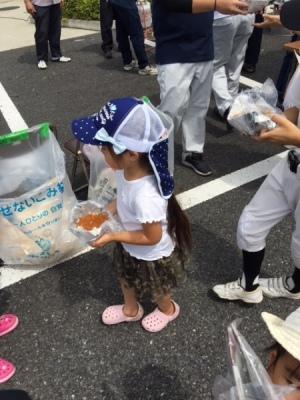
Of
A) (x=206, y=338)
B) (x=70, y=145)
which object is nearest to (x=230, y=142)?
(x=70, y=145)

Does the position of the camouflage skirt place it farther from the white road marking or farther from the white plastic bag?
the white road marking

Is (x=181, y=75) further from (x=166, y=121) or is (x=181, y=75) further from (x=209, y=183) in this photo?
(x=166, y=121)

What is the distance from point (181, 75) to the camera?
3328 millimetres

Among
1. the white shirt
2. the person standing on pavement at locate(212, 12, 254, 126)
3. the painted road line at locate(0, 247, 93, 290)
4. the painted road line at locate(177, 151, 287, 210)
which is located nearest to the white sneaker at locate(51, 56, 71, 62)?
the person standing on pavement at locate(212, 12, 254, 126)

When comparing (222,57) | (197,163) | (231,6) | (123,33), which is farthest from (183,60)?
(123,33)

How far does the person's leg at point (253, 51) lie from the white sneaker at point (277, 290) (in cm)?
412

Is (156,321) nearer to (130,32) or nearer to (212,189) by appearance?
(212,189)

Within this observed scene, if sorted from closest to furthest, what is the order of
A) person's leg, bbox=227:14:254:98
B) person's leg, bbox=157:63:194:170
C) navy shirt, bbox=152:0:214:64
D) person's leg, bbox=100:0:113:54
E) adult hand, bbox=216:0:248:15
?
adult hand, bbox=216:0:248:15 < navy shirt, bbox=152:0:214:64 < person's leg, bbox=157:63:194:170 < person's leg, bbox=227:14:254:98 < person's leg, bbox=100:0:113:54

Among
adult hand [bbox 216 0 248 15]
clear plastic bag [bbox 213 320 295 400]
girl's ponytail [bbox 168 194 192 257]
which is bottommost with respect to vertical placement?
girl's ponytail [bbox 168 194 192 257]

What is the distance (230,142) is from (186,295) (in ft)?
6.91

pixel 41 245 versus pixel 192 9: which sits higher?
pixel 192 9

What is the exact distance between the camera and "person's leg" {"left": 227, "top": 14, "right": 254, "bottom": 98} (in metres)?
4.28

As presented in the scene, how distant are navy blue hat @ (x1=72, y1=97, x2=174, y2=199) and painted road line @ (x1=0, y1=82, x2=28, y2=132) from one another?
3.22 m

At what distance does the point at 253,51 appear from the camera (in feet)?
19.4
